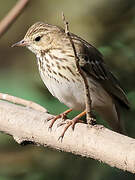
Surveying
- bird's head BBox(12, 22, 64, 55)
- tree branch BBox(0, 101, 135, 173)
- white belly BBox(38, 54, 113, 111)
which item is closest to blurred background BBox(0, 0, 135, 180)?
white belly BBox(38, 54, 113, 111)

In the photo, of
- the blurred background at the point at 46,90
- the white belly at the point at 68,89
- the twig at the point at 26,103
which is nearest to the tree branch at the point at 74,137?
the twig at the point at 26,103

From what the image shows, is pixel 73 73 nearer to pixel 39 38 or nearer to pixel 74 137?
pixel 39 38

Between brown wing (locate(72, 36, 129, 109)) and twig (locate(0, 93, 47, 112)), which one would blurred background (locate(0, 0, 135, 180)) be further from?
twig (locate(0, 93, 47, 112))

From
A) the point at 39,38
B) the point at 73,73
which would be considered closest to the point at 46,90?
the point at 39,38

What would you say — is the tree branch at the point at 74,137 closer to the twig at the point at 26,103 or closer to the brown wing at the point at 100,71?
the twig at the point at 26,103

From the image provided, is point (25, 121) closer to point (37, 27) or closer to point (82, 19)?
point (37, 27)

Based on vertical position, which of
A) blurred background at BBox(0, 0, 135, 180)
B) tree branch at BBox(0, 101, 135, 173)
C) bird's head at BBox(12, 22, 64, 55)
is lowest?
blurred background at BBox(0, 0, 135, 180)

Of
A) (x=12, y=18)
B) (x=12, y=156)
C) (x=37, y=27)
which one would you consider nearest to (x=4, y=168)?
(x=12, y=156)

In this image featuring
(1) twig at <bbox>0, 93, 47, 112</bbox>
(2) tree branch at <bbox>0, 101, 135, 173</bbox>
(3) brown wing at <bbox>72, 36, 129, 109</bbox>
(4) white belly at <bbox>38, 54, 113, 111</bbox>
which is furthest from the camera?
(3) brown wing at <bbox>72, 36, 129, 109</bbox>
